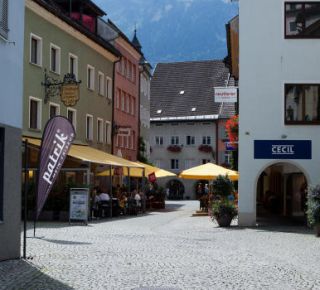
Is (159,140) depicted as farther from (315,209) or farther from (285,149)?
(315,209)

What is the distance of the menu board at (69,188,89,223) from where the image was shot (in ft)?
84.5

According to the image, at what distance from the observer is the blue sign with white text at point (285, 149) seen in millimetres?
26641

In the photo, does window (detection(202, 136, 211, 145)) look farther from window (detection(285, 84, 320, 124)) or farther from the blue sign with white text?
the blue sign with white text

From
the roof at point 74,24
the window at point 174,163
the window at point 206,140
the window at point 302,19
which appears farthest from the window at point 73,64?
the window at point 174,163

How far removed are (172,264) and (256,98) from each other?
47.9 feet

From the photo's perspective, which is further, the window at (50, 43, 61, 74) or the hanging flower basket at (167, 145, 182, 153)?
the hanging flower basket at (167, 145, 182, 153)

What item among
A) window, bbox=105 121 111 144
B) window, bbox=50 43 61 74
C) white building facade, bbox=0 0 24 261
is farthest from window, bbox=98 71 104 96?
white building facade, bbox=0 0 24 261

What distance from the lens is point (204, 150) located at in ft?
249

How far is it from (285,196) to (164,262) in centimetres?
2365

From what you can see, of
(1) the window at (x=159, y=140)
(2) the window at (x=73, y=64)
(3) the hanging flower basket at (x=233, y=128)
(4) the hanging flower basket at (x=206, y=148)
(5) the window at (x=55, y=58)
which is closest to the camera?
(3) the hanging flower basket at (x=233, y=128)

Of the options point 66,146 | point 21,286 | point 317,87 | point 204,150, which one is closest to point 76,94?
point 317,87

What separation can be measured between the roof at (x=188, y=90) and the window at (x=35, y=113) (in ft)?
140

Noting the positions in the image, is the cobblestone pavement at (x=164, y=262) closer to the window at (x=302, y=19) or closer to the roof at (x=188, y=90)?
the window at (x=302, y=19)

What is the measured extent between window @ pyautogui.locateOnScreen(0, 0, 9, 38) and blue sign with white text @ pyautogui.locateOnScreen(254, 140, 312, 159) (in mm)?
15343
